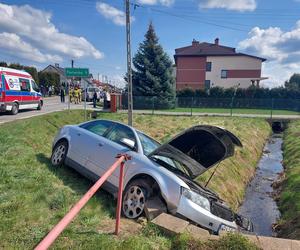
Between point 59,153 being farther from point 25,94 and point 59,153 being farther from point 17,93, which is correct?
point 25,94

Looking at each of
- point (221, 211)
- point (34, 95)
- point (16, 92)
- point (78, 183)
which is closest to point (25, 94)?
point (16, 92)

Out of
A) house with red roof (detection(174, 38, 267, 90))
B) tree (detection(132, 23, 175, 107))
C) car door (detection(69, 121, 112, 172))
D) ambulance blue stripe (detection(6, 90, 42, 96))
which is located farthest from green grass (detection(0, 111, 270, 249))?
house with red roof (detection(174, 38, 267, 90))

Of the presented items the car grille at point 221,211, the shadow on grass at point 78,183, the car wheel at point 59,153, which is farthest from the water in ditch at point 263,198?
the car wheel at point 59,153

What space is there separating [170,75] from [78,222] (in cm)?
3138

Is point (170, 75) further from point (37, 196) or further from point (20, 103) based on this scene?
point (37, 196)

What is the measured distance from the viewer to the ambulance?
662 inches

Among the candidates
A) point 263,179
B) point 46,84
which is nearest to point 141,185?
point 263,179

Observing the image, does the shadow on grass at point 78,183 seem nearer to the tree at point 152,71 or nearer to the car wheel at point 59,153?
the car wheel at point 59,153

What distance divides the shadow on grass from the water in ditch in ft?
12.6

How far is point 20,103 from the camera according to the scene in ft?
61.1

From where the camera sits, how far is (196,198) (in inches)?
188

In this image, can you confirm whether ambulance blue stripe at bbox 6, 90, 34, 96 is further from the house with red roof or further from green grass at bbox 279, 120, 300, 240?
the house with red roof

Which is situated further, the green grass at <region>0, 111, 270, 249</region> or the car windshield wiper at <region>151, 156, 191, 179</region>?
the car windshield wiper at <region>151, 156, 191, 179</region>

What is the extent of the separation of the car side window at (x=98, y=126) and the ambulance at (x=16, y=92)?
470 inches
